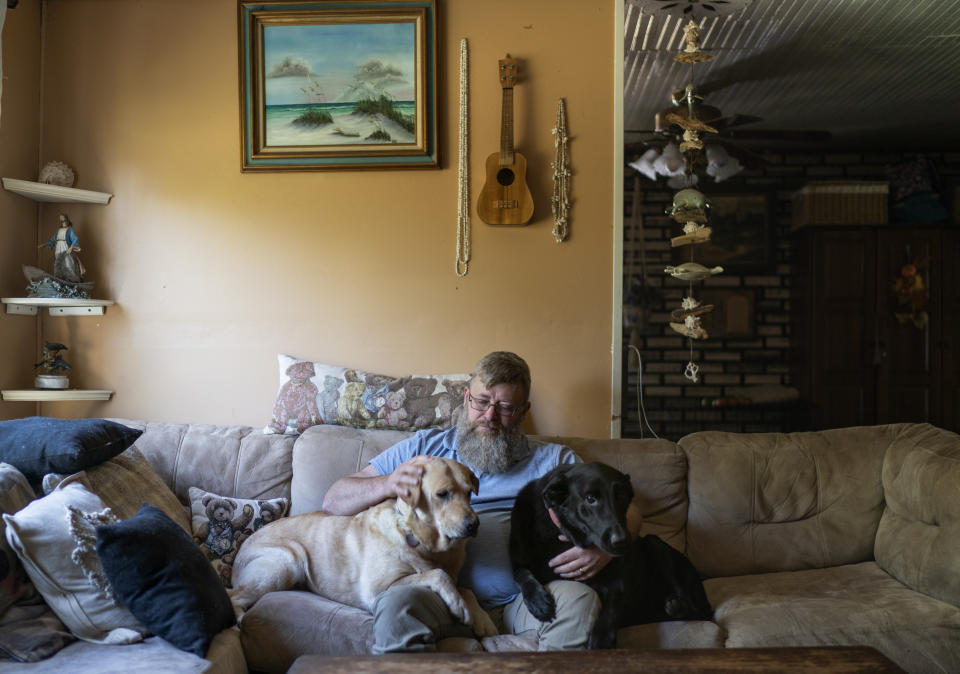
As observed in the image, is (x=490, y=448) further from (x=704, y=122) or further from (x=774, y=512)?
(x=704, y=122)

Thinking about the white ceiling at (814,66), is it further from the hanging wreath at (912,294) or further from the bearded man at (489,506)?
the bearded man at (489,506)

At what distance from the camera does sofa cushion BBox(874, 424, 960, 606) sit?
2.02 meters

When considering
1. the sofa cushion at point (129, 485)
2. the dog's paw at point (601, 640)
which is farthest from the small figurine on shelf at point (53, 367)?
the dog's paw at point (601, 640)

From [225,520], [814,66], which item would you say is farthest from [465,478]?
[814,66]

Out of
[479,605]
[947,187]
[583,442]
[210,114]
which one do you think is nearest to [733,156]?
[947,187]

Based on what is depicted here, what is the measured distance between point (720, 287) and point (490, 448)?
9.67 ft

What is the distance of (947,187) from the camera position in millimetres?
4707

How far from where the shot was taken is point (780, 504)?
7.82 ft

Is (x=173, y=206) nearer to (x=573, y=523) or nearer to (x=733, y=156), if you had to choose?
(x=573, y=523)

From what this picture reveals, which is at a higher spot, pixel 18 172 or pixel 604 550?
pixel 18 172

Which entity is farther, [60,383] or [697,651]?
[60,383]

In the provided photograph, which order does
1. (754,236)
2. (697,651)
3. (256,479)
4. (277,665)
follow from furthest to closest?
1. (754,236)
2. (256,479)
3. (277,665)
4. (697,651)

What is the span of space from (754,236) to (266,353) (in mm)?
3288

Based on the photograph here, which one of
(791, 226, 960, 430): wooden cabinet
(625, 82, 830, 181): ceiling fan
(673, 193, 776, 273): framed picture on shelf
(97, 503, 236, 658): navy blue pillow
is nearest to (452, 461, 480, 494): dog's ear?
(97, 503, 236, 658): navy blue pillow
